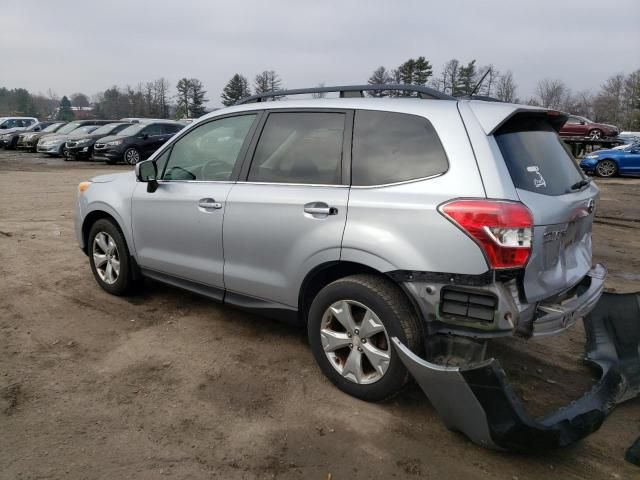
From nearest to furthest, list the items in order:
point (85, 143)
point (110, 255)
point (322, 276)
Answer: point (322, 276) → point (110, 255) → point (85, 143)

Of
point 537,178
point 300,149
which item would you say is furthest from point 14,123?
point 537,178

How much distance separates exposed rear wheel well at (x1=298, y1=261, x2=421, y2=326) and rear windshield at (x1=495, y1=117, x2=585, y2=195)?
936 millimetres

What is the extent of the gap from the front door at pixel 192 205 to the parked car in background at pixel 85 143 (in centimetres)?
1815

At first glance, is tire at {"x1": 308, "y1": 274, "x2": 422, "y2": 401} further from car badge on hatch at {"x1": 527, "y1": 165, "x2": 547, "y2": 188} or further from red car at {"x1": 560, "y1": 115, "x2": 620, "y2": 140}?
red car at {"x1": 560, "y1": 115, "x2": 620, "y2": 140}

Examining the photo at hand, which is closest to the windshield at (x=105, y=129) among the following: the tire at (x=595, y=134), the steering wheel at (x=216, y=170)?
the steering wheel at (x=216, y=170)

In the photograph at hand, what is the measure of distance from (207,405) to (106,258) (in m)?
2.29

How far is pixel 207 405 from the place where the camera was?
3031 millimetres

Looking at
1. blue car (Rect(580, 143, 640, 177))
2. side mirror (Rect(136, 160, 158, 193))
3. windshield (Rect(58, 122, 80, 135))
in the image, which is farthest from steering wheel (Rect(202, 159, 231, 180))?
windshield (Rect(58, 122, 80, 135))

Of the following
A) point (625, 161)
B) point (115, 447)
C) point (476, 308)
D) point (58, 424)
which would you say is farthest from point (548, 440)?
point (625, 161)

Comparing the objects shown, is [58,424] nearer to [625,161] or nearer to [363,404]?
[363,404]

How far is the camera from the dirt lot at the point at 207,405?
2.52 m

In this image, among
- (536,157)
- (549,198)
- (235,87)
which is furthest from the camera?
(235,87)

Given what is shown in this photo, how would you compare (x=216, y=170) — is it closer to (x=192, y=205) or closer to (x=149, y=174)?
(x=192, y=205)

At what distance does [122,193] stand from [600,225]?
8300 millimetres
